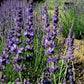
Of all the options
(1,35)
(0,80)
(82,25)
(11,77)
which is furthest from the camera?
(82,25)

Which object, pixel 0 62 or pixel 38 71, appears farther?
pixel 38 71

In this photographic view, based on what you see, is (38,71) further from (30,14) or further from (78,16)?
(78,16)

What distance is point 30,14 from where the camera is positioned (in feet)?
5.55

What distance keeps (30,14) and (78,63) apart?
6.71ft

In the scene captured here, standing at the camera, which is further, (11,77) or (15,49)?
(11,77)

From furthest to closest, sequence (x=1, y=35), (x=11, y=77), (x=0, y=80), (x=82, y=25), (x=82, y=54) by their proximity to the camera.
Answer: (x=82, y=25) → (x=82, y=54) → (x=1, y=35) → (x=11, y=77) → (x=0, y=80)

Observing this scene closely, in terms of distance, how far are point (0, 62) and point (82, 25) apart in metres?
3.75

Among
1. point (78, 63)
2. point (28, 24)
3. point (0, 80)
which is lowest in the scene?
point (78, 63)

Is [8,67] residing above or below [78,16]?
below

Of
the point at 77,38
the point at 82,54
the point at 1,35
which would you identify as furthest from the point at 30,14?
the point at 77,38

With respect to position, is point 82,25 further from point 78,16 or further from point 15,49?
point 15,49

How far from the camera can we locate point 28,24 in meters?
1.75

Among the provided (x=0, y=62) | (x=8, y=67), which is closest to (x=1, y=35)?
(x=8, y=67)

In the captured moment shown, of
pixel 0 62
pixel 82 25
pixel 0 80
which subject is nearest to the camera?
pixel 0 80
